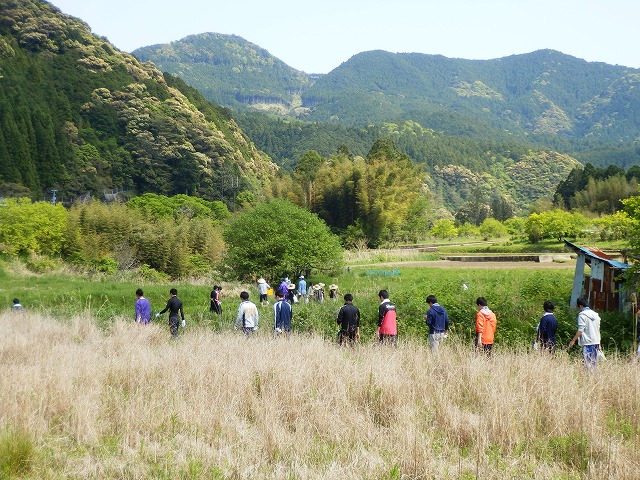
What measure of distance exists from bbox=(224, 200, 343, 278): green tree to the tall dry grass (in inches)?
675

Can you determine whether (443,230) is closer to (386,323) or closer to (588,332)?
(386,323)

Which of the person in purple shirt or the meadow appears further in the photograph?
the person in purple shirt

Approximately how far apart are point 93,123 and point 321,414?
284ft

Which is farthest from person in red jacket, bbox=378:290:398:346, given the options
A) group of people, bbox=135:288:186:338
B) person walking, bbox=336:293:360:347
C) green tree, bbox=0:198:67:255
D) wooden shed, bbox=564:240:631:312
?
green tree, bbox=0:198:67:255

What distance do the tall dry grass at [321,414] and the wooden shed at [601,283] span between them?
15.4ft

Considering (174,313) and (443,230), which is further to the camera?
(443,230)

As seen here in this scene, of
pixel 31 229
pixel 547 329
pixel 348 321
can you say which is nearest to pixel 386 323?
pixel 348 321

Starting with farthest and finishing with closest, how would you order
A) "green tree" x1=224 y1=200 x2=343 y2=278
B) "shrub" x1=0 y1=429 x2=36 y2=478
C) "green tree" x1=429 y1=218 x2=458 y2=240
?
"green tree" x1=429 y1=218 x2=458 y2=240, "green tree" x1=224 y1=200 x2=343 y2=278, "shrub" x1=0 y1=429 x2=36 y2=478

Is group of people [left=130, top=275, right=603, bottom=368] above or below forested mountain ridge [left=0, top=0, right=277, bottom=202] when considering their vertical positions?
below

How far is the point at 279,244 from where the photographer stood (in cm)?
2466

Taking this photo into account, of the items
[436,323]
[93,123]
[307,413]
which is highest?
[93,123]

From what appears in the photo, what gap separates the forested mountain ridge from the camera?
6481 cm

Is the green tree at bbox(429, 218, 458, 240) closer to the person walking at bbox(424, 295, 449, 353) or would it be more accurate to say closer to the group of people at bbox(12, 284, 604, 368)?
the group of people at bbox(12, 284, 604, 368)

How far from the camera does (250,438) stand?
485 cm
